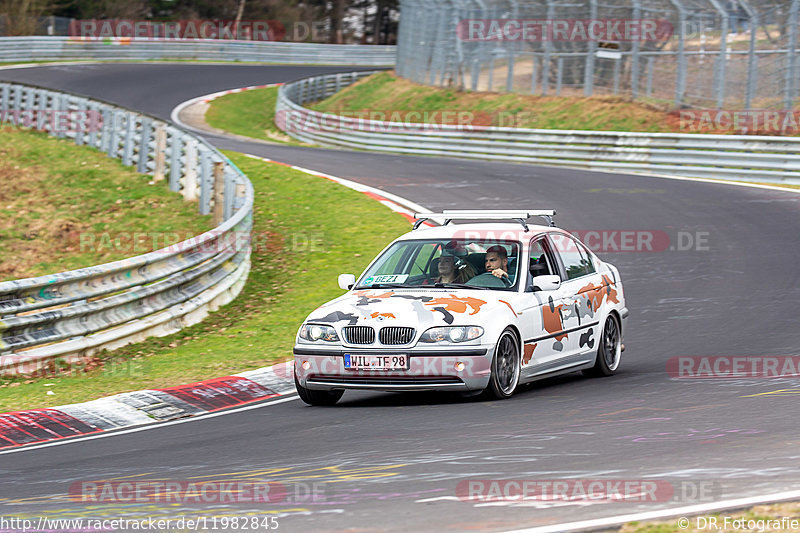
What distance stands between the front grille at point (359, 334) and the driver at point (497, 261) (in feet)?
4.56

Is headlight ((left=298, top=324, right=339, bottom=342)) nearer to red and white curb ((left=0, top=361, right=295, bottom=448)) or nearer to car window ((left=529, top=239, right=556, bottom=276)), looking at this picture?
red and white curb ((left=0, top=361, right=295, bottom=448))

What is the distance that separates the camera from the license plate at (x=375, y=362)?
8.64 meters

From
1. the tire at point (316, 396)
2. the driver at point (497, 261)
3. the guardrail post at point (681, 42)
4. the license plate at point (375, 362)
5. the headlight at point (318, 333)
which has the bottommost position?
the tire at point (316, 396)

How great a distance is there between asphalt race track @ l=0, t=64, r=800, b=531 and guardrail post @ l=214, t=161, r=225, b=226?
645cm

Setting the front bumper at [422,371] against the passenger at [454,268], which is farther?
the passenger at [454,268]

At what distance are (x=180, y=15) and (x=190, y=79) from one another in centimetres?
2904

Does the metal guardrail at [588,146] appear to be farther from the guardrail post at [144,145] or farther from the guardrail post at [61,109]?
the guardrail post at [144,145]

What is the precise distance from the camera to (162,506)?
581 centimetres

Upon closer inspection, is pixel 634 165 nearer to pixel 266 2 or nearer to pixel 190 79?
pixel 190 79

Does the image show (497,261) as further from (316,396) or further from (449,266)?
(316,396)

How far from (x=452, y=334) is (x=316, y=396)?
4.46ft

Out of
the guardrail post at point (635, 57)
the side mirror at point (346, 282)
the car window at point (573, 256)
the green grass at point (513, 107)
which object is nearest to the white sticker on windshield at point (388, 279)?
the side mirror at point (346, 282)

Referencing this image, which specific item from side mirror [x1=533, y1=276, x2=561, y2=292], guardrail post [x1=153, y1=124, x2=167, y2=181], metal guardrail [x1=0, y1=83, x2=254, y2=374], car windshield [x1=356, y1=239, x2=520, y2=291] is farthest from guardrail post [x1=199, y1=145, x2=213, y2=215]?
side mirror [x1=533, y1=276, x2=561, y2=292]

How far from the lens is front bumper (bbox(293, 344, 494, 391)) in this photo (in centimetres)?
858
